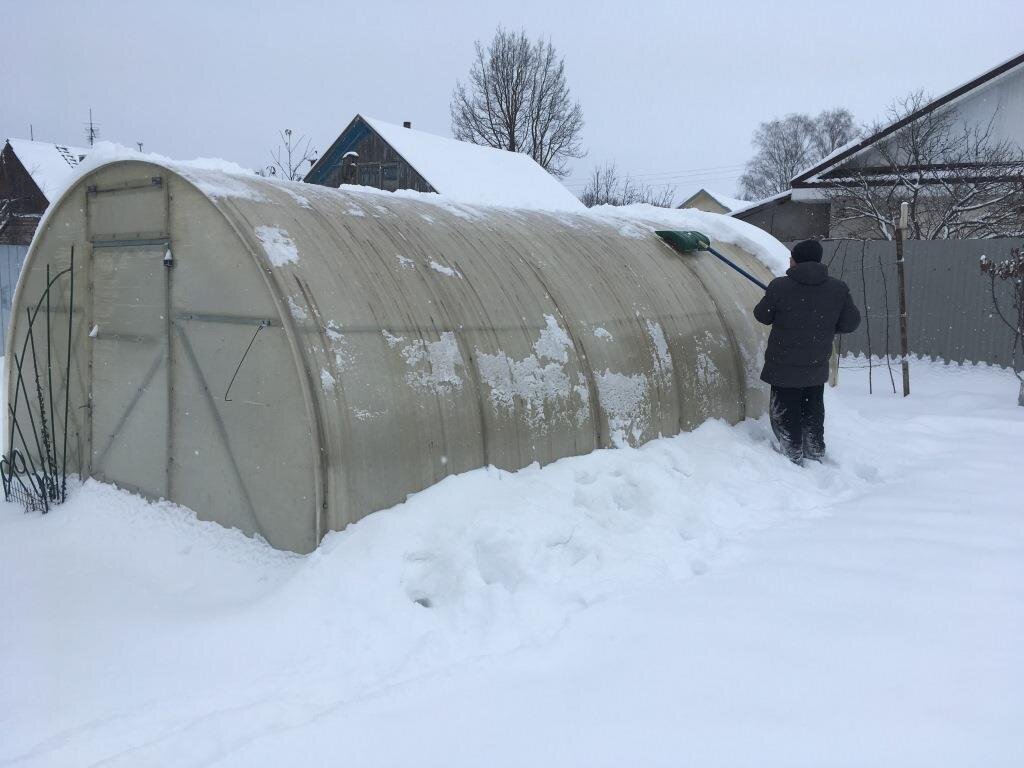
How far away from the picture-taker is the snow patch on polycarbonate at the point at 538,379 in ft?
15.4

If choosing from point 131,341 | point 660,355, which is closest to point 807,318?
point 660,355

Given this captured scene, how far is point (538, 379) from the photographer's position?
16.3 feet

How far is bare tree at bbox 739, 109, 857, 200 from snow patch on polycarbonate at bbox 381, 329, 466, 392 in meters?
57.9

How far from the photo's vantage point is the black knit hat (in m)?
5.90

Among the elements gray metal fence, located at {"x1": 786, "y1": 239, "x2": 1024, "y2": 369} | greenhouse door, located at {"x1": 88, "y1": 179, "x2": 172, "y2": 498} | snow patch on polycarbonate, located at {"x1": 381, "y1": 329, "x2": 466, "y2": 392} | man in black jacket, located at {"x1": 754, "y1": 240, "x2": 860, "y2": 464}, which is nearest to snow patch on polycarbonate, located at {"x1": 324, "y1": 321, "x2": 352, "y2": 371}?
snow patch on polycarbonate, located at {"x1": 381, "y1": 329, "x2": 466, "y2": 392}

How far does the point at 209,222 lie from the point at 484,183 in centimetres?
1765

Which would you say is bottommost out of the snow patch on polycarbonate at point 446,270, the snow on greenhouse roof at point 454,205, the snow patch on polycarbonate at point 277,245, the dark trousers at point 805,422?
the dark trousers at point 805,422

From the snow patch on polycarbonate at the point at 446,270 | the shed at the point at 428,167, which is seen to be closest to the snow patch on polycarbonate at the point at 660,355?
the snow patch on polycarbonate at the point at 446,270

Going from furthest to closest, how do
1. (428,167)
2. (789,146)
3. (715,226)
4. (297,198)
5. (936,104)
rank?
(789,146)
(428,167)
(936,104)
(715,226)
(297,198)

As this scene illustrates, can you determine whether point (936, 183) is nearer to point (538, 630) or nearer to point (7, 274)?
point (538, 630)

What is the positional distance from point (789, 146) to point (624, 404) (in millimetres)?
61228

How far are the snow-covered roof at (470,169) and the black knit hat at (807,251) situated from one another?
13770mm

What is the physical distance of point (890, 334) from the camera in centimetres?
1227

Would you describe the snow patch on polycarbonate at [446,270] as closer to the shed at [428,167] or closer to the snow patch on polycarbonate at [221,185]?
the snow patch on polycarbonate at [221,185]
